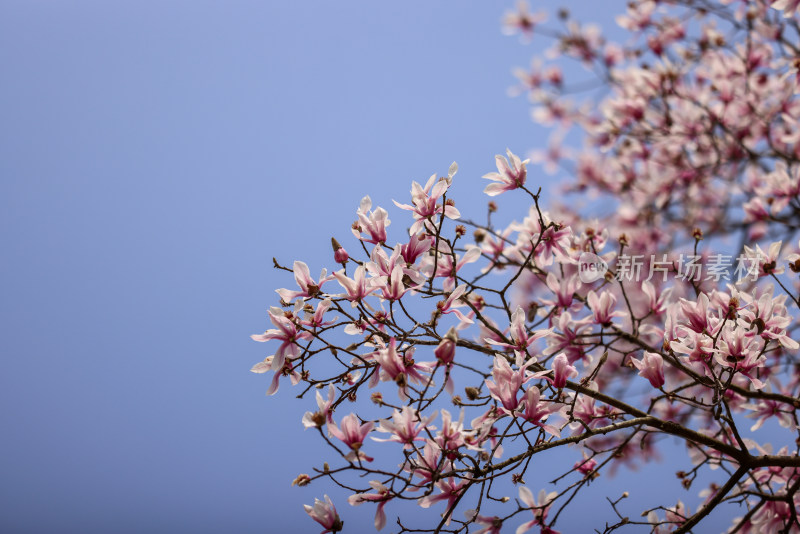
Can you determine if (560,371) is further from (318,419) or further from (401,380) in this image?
(318,419)

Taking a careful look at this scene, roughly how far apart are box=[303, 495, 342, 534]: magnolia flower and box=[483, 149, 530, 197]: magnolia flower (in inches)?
40.9

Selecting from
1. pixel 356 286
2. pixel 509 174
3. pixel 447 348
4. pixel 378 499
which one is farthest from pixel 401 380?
pixel 509 174

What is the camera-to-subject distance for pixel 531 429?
5.12 ft

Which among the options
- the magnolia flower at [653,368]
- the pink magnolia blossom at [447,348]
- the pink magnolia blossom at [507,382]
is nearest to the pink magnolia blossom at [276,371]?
the pink magnolia blossom at [447,348]

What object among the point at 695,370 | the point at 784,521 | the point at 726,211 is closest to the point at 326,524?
the point at 695,370

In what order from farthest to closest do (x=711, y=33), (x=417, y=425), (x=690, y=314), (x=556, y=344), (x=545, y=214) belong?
(x=711, y=33) < (x=545, y=214) < (x=556, y=344) < (x=690, y=314) < (x=417, y=425)

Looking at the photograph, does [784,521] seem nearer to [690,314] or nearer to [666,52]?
[690,314]

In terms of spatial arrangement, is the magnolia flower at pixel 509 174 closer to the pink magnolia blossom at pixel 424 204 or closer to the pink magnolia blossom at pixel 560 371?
the pink magnolia blossom at pixel 424 204

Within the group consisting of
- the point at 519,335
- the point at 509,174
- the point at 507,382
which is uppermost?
the point at 509,174

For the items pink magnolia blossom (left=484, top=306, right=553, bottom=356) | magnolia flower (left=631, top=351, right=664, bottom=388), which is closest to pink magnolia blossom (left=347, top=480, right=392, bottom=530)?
pink magnolia blossom (left=484, top=306, right=553, bottom=356)

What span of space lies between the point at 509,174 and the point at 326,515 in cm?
111

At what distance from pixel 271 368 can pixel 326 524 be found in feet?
1.49

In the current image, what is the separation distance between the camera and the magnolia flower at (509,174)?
5.58 feet

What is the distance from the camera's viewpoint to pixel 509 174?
173 centimetres
